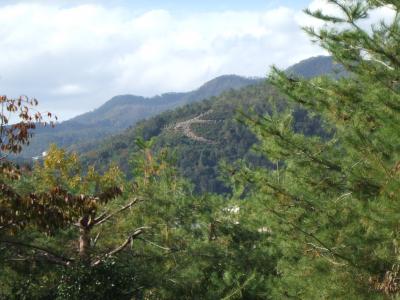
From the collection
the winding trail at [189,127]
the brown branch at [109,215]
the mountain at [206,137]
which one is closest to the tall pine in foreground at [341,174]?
the brown branch at [109,215]

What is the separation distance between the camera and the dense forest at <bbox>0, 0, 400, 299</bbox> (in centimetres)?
596

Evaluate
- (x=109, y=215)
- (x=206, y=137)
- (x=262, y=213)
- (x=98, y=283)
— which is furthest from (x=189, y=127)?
(x=98, y=283)

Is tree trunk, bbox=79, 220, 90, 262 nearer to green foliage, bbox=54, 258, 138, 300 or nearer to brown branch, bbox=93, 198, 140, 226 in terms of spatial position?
brown branch, bbox=93, 198, 140, 226

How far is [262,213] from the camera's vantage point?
8.26 m

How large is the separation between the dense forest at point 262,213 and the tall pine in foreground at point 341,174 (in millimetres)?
21

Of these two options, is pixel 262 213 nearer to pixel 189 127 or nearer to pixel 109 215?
pixel 109 215

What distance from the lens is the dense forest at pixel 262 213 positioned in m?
5.96

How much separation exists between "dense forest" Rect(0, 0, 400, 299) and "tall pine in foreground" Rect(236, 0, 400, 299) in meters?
0.02

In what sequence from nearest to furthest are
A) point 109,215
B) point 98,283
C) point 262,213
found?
point 98,283
point 262,213
point 109,215

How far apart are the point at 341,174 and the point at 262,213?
1.37m

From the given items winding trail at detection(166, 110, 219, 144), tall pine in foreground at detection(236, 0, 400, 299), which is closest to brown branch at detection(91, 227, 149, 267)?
tall pine in foreground at detection(236, 0, 400, 299)

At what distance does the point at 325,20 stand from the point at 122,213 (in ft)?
16.7

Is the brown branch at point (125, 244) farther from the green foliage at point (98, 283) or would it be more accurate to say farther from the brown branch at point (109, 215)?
the brown branch at point (109, 215)

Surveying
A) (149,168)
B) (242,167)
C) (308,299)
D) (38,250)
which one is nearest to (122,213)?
(149,168)
